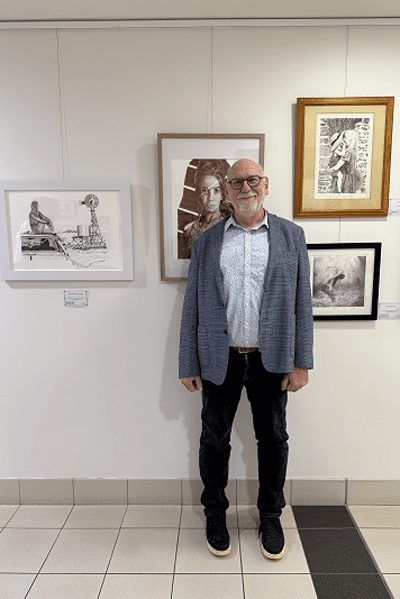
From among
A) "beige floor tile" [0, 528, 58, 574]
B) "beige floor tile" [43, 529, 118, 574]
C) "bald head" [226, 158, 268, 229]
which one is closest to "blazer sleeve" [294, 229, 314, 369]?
"bald head" [226, 158, 268, 229]

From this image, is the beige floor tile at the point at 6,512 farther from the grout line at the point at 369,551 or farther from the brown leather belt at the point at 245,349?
the grout line at the point at 369,551

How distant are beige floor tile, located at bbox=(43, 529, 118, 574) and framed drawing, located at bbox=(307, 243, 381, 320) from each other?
145 centimetres

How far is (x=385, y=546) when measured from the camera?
76.2 inches

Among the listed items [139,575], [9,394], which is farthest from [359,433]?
[9,394]

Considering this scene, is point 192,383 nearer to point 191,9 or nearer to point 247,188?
point 247,188

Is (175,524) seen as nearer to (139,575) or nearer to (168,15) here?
(139,575)

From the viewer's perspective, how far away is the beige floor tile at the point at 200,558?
1797 millimetres

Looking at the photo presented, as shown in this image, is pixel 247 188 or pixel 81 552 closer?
pixel 247 188

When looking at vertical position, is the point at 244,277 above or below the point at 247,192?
below

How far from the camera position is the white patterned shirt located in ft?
5.82

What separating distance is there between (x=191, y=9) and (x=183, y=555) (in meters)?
2.36

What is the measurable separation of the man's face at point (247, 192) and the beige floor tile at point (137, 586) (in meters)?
1.53

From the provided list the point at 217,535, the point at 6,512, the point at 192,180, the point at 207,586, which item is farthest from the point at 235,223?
the point at 6,512

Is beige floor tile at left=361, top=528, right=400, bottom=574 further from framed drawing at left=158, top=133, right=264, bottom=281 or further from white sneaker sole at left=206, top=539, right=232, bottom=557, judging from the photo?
framed drawing at left=158, top=133, right=264, bottom=281
